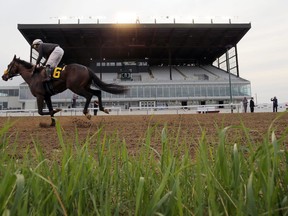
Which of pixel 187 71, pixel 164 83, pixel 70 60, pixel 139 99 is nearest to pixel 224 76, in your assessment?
pixel 187 71

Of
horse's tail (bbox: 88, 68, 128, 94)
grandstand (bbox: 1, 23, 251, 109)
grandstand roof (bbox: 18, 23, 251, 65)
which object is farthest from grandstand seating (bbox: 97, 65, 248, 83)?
horse's tail (bbox: 88, 68, 128, 94)

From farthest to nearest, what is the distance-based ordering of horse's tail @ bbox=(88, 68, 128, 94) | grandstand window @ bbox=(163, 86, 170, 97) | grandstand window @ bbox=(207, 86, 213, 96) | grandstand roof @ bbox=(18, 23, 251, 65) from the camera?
grandstand window @ bbox=(207, 86, 213, 96)
grandstand window @ bbox=(163, 86, 170, 97)
grandstand roof @ bbox=(18, 23, 251, 65)
horse's tail @ bbox=(88, 68, 128, 94)

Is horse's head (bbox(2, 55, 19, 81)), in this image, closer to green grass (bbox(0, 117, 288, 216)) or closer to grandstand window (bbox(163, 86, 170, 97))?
green grass (bbox(0, 117, 288, 216))

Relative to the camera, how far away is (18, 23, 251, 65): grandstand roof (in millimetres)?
50938

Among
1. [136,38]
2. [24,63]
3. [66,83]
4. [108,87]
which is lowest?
[108,87]

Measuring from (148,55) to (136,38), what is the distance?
8677 millimetres

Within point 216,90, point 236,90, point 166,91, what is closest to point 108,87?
point 166,91

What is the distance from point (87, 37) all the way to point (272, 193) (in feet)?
183

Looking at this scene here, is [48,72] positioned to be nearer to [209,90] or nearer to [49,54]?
[49,54]

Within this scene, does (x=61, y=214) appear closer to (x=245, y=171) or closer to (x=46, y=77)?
(x=245, y=171)

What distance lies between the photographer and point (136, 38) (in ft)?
179

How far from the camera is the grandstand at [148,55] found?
51.8 metres

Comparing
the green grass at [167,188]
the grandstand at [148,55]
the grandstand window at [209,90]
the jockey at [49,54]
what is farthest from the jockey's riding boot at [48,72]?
the grandstand window at [209,90]

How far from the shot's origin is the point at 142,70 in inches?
2482
